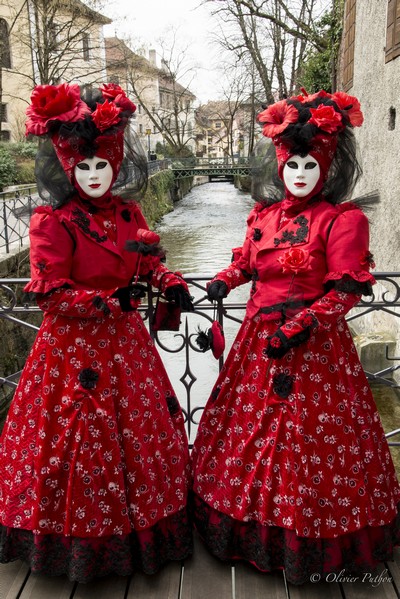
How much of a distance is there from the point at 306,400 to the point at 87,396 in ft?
2.76

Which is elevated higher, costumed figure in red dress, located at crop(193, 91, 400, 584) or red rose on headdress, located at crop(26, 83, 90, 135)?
red rose on headdress, located at crop(26, 83, 90, 135)

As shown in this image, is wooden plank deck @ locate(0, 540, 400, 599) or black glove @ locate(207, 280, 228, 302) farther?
black glove @ locate(207, 280, 228, 302)

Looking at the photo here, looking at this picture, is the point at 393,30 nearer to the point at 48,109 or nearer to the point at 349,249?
the point at 349,249

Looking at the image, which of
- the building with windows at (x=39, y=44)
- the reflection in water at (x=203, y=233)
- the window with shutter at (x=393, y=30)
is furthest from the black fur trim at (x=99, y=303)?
the reflection in water at (x=203, y=233)

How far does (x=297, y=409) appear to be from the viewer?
2.13 m

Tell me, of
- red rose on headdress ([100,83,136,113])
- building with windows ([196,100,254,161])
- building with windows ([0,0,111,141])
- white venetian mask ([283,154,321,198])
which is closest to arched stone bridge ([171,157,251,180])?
building with windows ([196,100,254,161])

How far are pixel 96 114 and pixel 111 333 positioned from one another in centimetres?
85

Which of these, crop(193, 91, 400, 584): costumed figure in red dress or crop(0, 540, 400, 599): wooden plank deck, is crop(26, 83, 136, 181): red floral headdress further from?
crop(0, 540, 400, 599): wooden plank deck

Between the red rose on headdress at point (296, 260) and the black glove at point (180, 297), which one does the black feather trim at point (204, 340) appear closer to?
the black glove at point (180, 297)

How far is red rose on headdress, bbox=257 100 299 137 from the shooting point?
214cm

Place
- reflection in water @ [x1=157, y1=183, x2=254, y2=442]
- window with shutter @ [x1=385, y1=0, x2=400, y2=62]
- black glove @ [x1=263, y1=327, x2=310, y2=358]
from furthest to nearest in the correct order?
reflection in water @ [x1=157, y1=183, x2=254, y2=442], window with shutter @ [x1=385, y1=0, x2=400, y2=62], black glove @ [x1=263, y1=327, x2=310, y2=358]

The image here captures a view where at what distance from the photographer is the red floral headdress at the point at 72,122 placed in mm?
2125

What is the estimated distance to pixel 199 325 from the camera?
2.47 metres

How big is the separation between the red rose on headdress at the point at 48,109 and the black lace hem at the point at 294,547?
1.64 m
